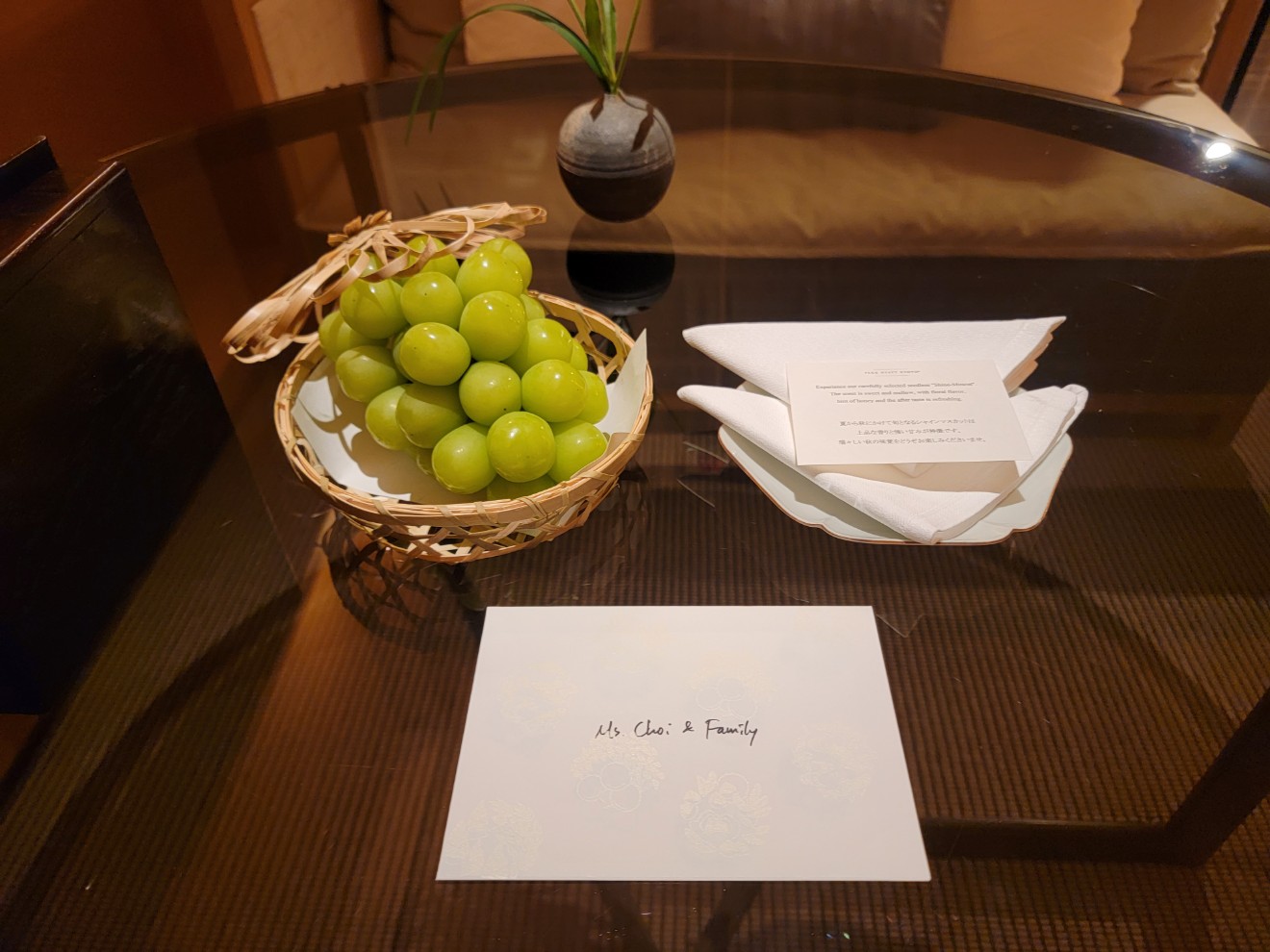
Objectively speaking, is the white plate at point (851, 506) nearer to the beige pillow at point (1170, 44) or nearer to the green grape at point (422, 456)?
the green grape at point (422, 456)

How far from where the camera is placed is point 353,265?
0.60 metres

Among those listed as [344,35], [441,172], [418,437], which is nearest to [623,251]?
[441,172]

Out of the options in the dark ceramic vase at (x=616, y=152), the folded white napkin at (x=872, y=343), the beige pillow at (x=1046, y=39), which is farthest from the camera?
the beige pillow at (x=1046, y=39)

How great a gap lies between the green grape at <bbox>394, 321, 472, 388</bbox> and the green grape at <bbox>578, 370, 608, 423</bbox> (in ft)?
0.30

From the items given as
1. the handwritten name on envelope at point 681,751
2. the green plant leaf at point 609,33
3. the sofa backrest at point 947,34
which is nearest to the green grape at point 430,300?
the handwritten name on envelope at point 681,751

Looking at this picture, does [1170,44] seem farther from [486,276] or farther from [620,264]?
[486,276]

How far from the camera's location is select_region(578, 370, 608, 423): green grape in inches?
23.6

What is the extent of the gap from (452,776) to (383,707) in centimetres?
7

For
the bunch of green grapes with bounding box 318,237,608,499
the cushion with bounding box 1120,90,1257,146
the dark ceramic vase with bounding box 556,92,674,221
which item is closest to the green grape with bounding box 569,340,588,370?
the bunch of green grapes with bounding box 318,237,608,499

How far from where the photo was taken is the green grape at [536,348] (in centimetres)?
59

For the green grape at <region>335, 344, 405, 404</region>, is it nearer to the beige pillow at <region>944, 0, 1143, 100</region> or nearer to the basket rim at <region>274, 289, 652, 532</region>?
the basket rim at <region>274, 289, 652, 532</region>

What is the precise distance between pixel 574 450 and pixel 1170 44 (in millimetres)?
1414

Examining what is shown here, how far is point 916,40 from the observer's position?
4.24 ft

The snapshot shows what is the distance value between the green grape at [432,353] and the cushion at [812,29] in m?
0.95
